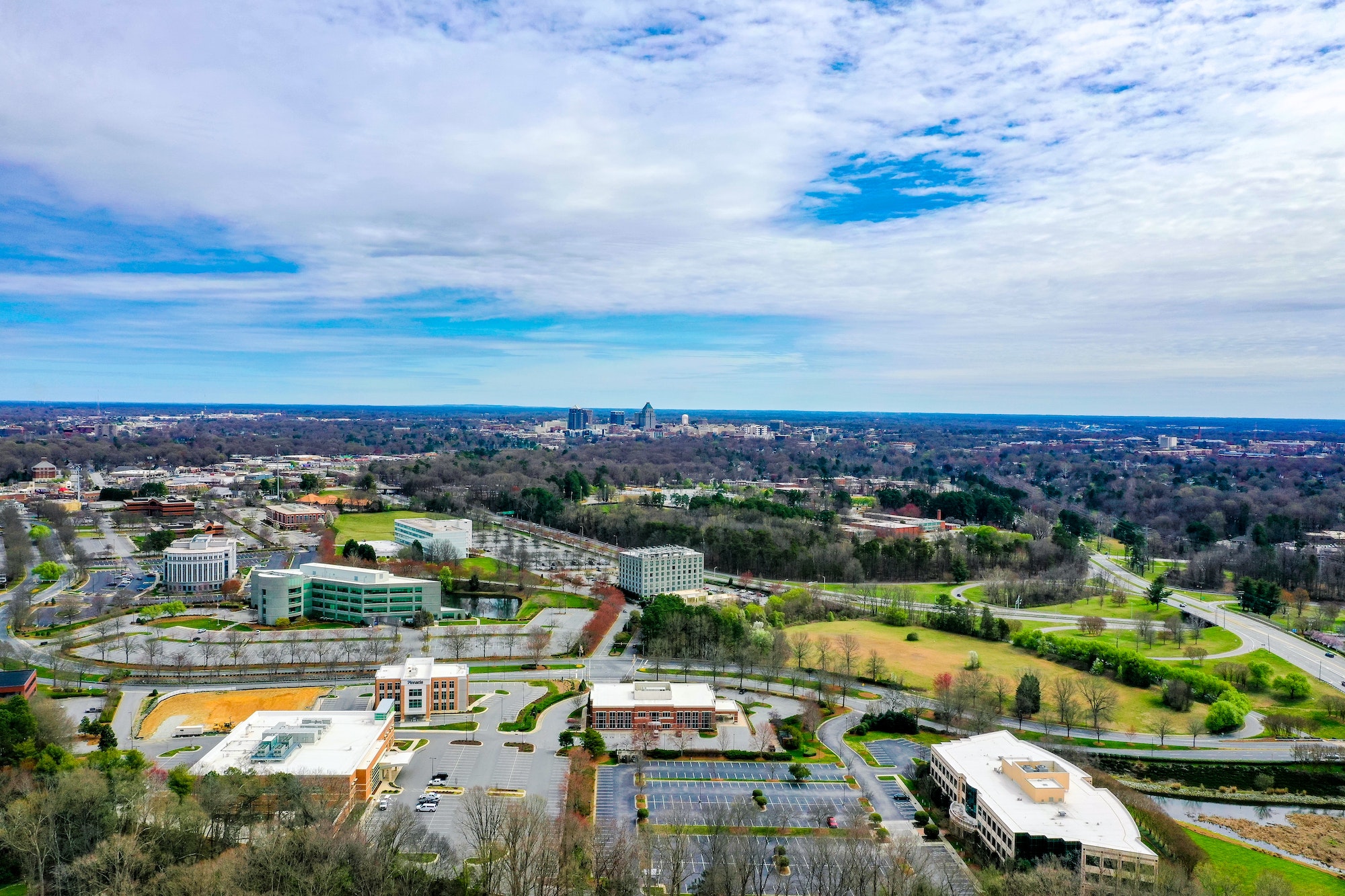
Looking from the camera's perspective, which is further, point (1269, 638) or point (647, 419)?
point (647, 419)

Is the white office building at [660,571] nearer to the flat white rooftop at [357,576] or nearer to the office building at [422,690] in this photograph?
the flat white rooftop at [357,576]

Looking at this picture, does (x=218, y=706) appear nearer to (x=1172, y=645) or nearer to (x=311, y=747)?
(x=311, y=747)

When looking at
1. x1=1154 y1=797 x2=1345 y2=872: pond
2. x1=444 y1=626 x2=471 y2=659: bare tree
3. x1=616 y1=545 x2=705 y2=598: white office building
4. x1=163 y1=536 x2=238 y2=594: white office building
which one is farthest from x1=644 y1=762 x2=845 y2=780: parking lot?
x1=163 y1=536 x2=238 y2=594: white office building

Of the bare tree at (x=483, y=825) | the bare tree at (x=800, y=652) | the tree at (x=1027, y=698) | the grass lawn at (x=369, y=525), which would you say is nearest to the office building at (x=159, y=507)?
the grass lawn at (x=369, y=525)

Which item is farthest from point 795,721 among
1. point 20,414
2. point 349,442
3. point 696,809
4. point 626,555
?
point 20,414

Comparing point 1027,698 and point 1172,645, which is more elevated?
point 1027,698

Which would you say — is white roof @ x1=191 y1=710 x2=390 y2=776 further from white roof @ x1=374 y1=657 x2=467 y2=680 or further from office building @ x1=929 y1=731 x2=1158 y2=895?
office building @ x1=929 y1=731 x2=1158 y2=895

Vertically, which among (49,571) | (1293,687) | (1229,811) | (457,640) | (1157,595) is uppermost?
(49,571)

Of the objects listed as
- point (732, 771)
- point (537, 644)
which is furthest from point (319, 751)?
point (537, 644)
